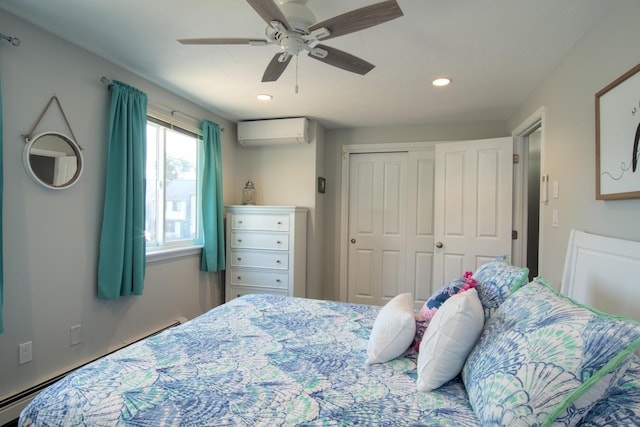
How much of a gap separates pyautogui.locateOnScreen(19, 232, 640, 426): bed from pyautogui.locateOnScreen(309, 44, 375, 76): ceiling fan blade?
1291 mm

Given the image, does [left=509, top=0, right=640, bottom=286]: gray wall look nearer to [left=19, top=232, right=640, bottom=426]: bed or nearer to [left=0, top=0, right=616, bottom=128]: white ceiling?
[left=0, top=0, right=616, bottom=128]: white ceiling

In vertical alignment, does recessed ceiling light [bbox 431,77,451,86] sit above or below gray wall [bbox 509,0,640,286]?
above

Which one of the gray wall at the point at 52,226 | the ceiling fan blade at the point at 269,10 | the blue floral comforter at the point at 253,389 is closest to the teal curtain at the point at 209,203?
the gray wall at the point at 52,226

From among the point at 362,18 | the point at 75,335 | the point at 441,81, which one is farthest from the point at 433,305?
the point at 75,335

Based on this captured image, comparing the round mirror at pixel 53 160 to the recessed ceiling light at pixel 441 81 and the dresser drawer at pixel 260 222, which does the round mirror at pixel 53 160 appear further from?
the recessed ceiling light at pixel 441 81

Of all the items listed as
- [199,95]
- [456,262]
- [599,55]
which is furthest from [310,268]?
[599,55]

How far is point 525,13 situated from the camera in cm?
167

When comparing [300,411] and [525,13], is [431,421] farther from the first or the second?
[525,13]

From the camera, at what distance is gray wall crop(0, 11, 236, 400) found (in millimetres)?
1779

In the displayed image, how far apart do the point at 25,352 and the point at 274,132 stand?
9.24ft

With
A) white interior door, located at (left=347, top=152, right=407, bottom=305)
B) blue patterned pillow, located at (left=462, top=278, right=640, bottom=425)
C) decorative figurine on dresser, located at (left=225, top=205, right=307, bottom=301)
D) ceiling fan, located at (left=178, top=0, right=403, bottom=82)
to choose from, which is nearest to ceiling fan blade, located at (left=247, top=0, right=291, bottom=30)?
ceiling fan, located at (left=178, top=0, right=403, bottom=82)

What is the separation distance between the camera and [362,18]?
1334 mm

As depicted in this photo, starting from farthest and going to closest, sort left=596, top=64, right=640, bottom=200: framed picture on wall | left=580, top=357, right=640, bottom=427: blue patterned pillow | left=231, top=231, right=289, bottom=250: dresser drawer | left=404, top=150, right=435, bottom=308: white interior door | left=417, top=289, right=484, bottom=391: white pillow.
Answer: left=404, top=150, right=435, bottom=308: white interior door, left=231, top=231, right=289, bottom=250: dresser drawer, left=596, top=64, right=640, bottom=200: framed picture on wall, left=417, top=289, right=484, bottom=391: white pillow, left=580, top=357, right=640, bottom=427: blue patterned pillow

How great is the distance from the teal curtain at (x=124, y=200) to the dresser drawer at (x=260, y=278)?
1.19m
